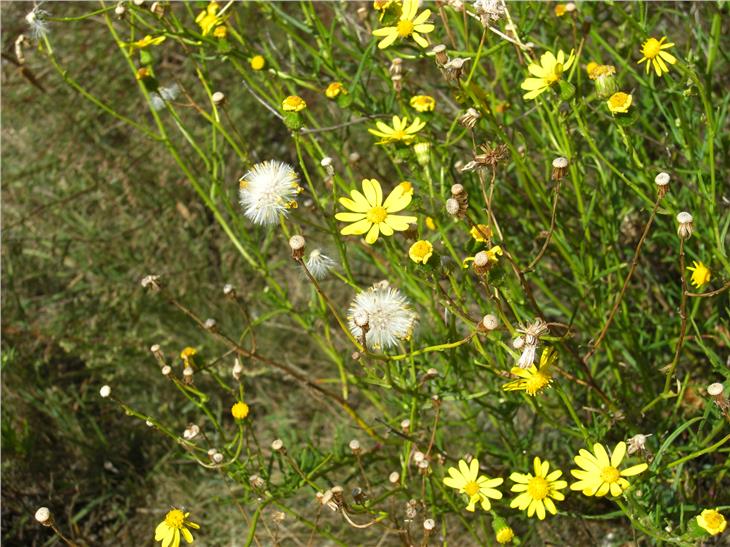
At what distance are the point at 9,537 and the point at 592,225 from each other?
5.64ft

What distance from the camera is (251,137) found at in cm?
311

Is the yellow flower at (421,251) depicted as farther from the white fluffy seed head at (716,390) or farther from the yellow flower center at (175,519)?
the yellow flower center at (175,519)

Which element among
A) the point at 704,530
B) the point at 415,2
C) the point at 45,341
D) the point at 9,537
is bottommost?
the point at 9,537

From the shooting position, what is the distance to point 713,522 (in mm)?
1191

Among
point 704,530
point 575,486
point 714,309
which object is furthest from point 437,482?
point 714,309

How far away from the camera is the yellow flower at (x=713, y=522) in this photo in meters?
1.18

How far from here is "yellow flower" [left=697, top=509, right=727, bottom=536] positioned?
1.18 metres

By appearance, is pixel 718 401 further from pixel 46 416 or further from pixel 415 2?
pixel 46 416

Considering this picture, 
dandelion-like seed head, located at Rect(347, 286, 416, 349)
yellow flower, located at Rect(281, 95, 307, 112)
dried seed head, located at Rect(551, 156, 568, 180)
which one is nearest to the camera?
dried seed head, located at Rect(551, 156, 568, 180)

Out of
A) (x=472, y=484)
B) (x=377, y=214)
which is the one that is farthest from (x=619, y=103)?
(x=472, y=484)

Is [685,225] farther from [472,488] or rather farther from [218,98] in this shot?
[218,98]

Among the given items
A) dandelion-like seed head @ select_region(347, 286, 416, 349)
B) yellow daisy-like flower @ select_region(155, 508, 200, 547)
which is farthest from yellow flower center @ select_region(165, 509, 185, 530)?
dandelion-like seed head @ select_region(347, 286, 416, 349)

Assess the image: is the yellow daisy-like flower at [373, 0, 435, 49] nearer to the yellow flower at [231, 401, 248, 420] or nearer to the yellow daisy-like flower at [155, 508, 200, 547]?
the yellow flower at [231, 401, 248, 420]

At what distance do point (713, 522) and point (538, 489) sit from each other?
27 cm
